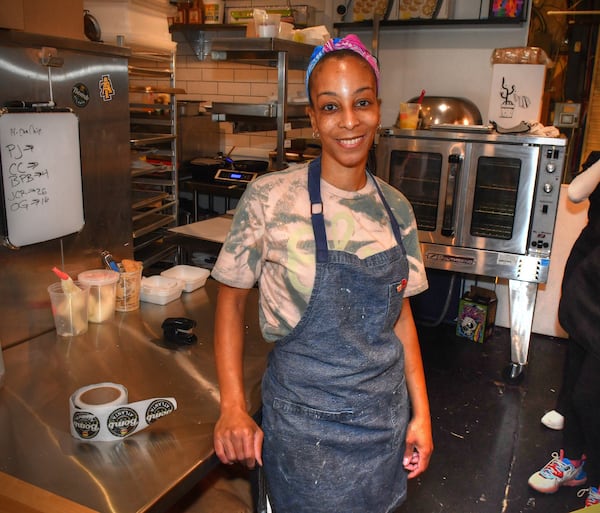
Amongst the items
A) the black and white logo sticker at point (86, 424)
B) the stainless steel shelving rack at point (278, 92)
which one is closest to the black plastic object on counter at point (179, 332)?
the black and white logo sticker at point (86, 424)

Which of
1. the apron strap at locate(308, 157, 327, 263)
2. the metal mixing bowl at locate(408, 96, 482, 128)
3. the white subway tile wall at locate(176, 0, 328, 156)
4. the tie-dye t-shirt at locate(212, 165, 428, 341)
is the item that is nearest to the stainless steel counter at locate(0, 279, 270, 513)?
the tie-dye t-shirt at locate(212, 165, 428, 341)

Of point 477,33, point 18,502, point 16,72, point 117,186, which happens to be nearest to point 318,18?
point 477,33

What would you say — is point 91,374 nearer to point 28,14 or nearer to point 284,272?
point 284,272

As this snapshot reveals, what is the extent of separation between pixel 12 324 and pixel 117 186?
68 cm

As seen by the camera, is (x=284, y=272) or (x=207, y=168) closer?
(x=284, y=272)

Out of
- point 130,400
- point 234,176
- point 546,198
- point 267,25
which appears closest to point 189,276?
point 130,400

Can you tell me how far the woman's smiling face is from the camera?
4.34ft

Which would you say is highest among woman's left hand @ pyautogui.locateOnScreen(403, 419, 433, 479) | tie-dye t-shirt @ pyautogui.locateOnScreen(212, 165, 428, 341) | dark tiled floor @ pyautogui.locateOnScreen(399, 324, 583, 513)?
tie-dye t-shirt @ pyautogui.locateOnScreen(212, 165, 428, 341)

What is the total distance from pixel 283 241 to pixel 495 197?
2689 mm

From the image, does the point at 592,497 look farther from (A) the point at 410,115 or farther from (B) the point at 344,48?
(A) the point at 410,115

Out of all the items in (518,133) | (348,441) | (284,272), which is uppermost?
(518,133)

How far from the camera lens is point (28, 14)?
1760 millimetres

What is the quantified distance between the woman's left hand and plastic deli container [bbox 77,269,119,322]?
3.21ft

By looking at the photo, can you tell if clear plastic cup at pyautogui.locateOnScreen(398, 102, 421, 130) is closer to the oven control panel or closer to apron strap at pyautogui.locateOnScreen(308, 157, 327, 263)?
the oven control panel
